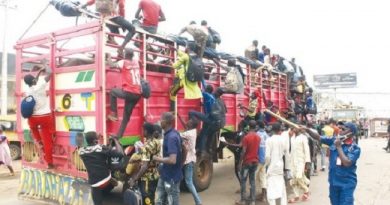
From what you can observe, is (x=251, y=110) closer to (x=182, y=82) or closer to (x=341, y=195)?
(x=182, y=82)

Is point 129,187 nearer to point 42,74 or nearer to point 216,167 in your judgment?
point 42,74

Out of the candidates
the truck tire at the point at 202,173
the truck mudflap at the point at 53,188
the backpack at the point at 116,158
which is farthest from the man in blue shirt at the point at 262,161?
the truck mudflap at the point at 53,188

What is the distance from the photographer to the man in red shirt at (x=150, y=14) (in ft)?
21.5

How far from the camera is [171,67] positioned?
249 inches

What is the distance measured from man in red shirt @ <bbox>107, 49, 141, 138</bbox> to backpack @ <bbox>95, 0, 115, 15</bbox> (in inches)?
23.0

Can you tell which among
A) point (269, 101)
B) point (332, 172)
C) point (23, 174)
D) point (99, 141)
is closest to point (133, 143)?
point (99, 141)

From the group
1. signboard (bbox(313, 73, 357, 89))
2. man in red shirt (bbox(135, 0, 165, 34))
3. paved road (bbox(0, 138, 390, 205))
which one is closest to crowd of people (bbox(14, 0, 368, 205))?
man in red shirt (bbox(135, 0, 165, 34))

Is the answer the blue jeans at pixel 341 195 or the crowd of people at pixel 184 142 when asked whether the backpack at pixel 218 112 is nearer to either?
the crowd of people at pixel 184 142

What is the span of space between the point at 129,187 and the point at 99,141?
705mm

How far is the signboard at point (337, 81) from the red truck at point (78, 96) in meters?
50.8

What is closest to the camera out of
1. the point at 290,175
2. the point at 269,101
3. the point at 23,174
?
the point at 23,174

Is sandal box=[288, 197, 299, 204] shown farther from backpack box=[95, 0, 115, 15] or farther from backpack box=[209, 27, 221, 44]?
backpack box=[95, 0, 115, 15]

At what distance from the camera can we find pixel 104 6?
5.11 m

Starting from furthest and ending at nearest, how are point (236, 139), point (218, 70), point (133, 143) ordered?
point (236, 139) < point (218, 70) < point (133, 143)
